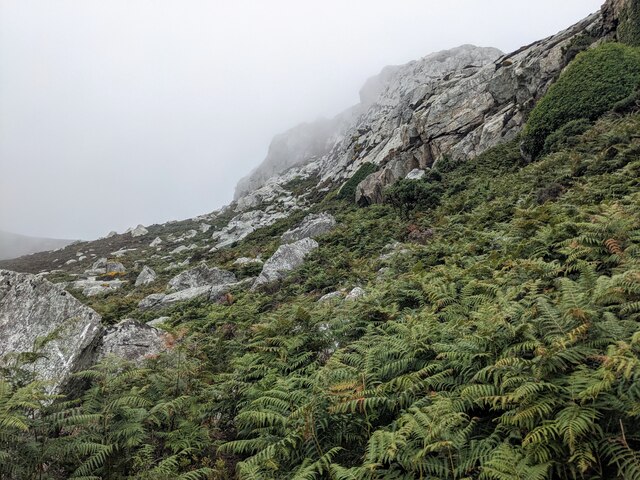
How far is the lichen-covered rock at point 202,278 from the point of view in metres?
19.1

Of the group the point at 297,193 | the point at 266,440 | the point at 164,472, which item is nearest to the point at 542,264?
the point at 266,440

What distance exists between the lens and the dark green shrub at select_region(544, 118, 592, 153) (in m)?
16.5

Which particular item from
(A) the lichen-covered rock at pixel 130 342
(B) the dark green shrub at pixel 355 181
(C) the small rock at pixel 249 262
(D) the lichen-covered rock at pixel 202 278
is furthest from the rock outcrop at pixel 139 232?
(A) the lichen-covered rock at pixel 130 342

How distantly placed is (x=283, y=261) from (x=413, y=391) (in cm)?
1365

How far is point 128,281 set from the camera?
89.5ft

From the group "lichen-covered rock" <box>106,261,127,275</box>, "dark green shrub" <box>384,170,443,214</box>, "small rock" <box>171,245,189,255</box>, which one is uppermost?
"lichen-covered rock" <box>106,261,127,275</box>

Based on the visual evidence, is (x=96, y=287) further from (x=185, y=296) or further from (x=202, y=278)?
(x=185, y=296)

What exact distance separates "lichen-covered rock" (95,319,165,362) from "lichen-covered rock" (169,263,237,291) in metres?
10.1

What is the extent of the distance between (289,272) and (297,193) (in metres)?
40.3

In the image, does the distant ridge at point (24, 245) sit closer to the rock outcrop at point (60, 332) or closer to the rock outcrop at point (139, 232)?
the rock outcrop at point (139, 232)

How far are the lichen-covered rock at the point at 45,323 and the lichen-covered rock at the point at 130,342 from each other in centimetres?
35

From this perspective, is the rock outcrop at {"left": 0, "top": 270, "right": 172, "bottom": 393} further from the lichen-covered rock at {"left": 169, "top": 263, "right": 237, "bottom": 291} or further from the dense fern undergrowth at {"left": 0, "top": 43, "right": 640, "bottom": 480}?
the lichen-covered rock at {"left": 169, "top": 263, "right": 237, "bottom": 291}

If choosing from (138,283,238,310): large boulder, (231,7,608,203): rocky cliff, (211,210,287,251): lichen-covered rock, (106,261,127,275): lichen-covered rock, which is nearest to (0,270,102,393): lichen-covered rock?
(138,283,238,310): large boulder

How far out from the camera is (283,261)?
17.5 metres
